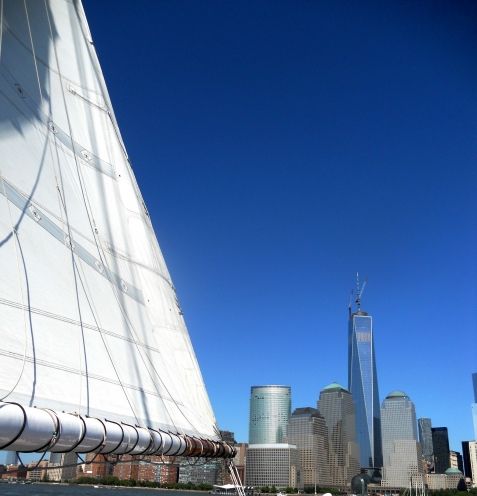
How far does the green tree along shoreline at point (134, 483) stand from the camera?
168 metres

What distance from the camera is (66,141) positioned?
11.0 meters

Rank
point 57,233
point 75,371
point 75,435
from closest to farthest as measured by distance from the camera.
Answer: point 75,435 → point 75,371 → point 57,233

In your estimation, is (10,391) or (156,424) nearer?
(10,391)

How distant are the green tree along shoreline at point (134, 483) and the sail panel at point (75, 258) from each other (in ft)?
559

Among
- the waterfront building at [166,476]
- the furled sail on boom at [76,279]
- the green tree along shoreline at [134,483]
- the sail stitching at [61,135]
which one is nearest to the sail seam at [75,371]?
the furled sail on boom at [76,279]

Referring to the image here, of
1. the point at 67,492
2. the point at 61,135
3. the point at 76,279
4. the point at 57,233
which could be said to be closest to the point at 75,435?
the point at 76,279

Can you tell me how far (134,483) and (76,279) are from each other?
174566 millimetres

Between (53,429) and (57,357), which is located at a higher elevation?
(57,357)

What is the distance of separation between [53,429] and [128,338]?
3704 millimetres

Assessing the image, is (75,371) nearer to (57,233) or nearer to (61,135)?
(57,233)

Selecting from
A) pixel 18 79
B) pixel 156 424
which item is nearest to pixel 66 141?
pixel 18 79

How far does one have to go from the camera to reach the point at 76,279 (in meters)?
9.39

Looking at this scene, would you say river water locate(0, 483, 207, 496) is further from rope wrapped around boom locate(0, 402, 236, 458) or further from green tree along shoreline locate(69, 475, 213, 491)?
rope wrapped around boom locate(0, 402, 236, 458)

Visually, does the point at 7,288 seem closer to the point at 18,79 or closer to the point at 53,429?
the point at 53,429
